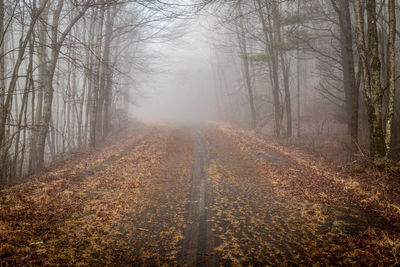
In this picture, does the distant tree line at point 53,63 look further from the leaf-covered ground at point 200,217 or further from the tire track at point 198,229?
the tire track at point 198,229

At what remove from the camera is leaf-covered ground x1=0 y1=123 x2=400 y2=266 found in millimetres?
3488

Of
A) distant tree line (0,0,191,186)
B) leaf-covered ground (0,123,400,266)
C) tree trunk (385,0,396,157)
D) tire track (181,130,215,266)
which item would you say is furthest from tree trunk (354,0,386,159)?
distant tree line (0,0,191,186)

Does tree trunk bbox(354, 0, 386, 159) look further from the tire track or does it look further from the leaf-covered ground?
the tire track

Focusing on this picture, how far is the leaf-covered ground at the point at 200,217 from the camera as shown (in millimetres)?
3488

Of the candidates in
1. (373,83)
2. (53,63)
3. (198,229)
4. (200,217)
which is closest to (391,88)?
(373,83)

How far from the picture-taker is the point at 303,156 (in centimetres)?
992

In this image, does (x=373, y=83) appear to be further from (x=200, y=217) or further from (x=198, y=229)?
(x=198, y=229)

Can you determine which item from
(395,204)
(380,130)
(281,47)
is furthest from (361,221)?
(281,47)

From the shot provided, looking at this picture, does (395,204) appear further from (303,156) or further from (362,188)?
(303,156)

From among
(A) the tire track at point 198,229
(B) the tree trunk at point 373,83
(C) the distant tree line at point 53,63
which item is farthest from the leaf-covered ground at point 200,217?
(C) the distant tree line at point 53,63

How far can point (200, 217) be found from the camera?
4836 mm

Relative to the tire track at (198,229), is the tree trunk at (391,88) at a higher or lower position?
→ higher

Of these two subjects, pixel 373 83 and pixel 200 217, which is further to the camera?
pixel 373 83

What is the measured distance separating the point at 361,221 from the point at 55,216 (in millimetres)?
5816
